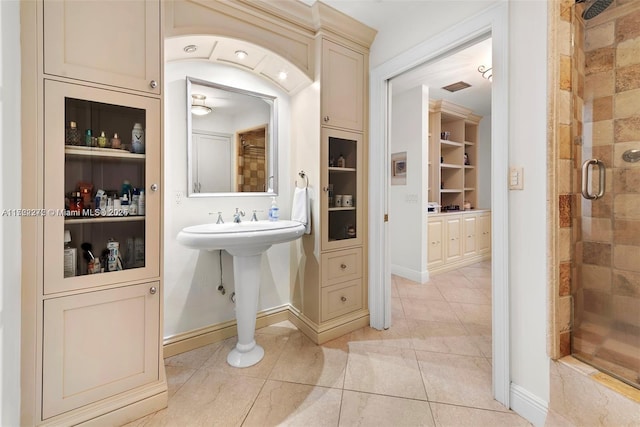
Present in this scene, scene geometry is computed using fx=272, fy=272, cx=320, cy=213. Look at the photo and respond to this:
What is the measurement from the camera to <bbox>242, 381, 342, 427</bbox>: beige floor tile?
4.54 ft

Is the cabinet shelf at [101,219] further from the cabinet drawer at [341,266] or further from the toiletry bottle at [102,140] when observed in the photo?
the cabinet drawer at [341,266]

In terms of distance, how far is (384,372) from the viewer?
5.82 ft

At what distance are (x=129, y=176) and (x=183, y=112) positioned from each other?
0.73 m

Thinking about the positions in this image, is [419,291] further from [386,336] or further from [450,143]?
[450,143]

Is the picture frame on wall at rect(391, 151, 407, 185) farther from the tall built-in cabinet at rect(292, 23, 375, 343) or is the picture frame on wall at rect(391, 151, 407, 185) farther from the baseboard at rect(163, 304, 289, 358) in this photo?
the baseboard at rect(163, 304, 289, 358)

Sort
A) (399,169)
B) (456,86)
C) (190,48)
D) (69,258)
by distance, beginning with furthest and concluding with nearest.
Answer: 1. (399,169)
2. (456,86)
3. (190,48)
4. (69,258)

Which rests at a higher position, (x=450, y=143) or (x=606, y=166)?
(x=450, y=143)

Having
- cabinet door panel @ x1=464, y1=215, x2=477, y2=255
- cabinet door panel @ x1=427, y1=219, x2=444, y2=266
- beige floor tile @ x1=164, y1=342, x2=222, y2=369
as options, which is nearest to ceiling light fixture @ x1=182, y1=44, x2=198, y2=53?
beige floor tile @ x1=164, y1=342, x2=222, y2=369

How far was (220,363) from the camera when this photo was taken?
187 cm

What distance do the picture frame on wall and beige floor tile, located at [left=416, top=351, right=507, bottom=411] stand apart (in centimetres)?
247

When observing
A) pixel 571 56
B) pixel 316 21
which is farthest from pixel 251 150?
pixel 571 56

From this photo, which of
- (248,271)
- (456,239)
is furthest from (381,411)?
(456,239)

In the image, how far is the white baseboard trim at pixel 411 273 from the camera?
3.61m

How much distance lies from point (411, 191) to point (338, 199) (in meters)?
1.83
